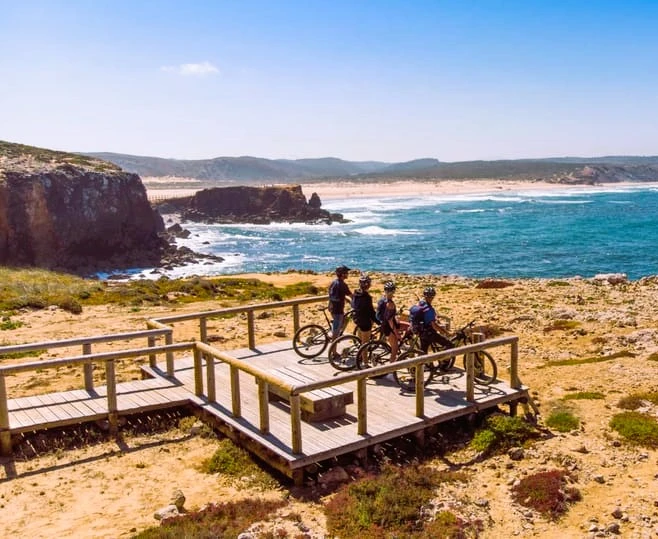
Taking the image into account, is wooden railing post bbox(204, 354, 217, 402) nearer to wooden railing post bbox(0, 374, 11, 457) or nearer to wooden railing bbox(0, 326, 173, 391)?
wooden railing bbox(0, 326, 173, 391)

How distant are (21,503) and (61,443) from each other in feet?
7.24

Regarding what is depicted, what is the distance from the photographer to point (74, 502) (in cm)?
921

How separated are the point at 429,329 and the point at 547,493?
3916 millimetres

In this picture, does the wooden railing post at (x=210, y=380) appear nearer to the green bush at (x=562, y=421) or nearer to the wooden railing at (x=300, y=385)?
the wooden railing at (x=300, y=385)

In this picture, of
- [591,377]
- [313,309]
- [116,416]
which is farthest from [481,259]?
[116,416]

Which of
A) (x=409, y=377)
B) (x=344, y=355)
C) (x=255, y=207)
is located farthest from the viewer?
(x=255, y=207)

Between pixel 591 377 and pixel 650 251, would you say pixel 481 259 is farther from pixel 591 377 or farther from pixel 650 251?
pixel 591 377

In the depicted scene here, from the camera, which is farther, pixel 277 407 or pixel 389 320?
pixel 389 320

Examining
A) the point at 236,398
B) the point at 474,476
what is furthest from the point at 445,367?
the point at 236,398

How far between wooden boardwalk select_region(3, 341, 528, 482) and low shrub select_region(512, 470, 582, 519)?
2.02 meters

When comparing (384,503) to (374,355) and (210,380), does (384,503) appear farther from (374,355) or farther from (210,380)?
(210,380)

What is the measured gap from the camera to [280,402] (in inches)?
474

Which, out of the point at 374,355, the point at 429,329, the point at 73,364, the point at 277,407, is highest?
the point at 429,329

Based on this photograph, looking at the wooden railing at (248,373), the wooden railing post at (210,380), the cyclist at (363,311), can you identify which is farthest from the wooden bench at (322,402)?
the cyclist at (363,311)
